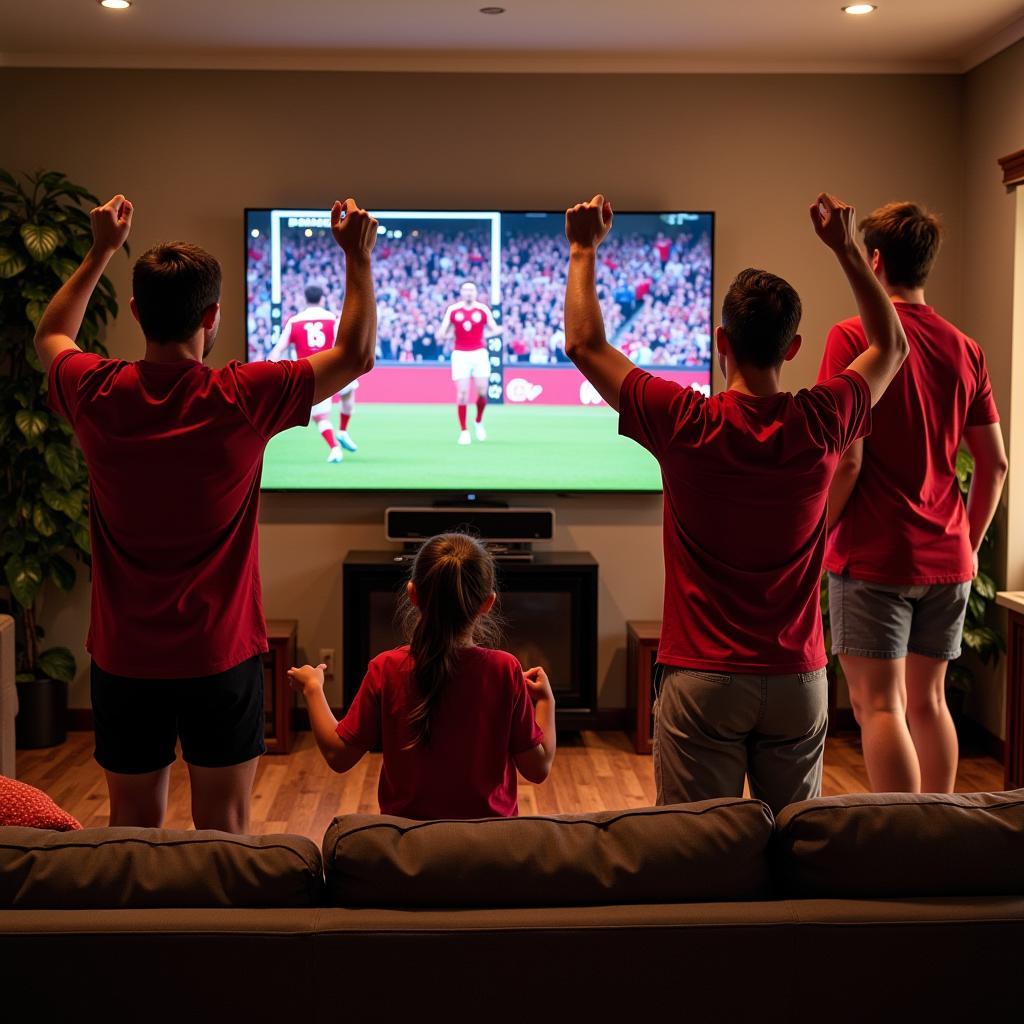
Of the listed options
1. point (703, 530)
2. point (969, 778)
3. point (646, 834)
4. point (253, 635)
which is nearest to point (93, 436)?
point (253, 635)

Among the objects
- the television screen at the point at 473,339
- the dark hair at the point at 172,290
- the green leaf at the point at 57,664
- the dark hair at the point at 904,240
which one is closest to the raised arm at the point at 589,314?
the dark hair at the point at 172,290

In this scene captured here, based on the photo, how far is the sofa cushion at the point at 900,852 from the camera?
4.80 ft

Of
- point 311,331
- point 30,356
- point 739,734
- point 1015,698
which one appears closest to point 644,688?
point 1015,698

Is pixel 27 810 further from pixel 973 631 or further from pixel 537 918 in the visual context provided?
pixel 973 631

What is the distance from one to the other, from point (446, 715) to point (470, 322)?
332 cm

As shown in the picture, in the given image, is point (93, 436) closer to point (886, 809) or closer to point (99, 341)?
point (886, 809)

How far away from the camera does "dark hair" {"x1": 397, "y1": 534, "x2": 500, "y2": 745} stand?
1.91 metres

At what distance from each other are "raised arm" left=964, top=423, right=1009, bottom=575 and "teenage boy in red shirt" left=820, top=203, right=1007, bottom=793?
5.1 inches

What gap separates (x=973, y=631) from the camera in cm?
458

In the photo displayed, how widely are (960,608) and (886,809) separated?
1366 mm

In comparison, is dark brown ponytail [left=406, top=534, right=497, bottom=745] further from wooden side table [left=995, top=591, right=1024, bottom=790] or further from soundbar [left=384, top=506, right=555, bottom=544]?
soundbar [left=384, top=506, right=555, bottom=544]

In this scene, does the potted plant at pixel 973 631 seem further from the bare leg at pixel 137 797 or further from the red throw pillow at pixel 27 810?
the red throw pillow at pixel 27 810

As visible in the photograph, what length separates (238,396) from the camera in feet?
6.49

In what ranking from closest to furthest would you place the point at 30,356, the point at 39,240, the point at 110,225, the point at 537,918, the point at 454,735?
the point at 537,918 → the point at 454,735 → the point at 110,225 → the point at 39,240 → the point at 30,356
